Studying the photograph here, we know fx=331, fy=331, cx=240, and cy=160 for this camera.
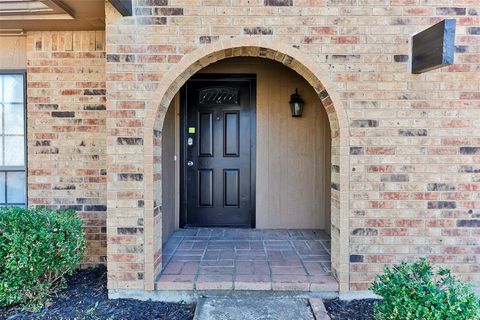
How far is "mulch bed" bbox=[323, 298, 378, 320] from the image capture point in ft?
8.07

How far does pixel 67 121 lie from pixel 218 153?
183 cm

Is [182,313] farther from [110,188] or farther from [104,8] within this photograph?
[104,8]

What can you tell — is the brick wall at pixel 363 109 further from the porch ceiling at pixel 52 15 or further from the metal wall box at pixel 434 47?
the porch ceiling at pixel 52 15

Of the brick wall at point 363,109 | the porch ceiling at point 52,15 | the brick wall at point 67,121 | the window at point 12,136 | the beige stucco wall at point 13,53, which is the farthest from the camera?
the window at point 12,136

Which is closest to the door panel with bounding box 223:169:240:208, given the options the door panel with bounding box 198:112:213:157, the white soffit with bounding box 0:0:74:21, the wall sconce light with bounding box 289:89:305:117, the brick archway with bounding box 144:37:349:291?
the door panel with bounding box 198:112:213:157

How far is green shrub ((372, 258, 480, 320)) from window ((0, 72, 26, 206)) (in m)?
3.65

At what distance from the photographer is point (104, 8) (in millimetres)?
2805

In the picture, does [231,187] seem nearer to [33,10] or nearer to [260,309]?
[260,309]

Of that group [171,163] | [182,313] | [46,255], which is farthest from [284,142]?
[46,255]

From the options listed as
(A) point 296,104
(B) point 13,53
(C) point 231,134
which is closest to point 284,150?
(A) point 296,104

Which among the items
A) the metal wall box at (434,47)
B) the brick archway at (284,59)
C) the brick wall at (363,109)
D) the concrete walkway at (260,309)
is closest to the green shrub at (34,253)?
the brick wall at (363,109)

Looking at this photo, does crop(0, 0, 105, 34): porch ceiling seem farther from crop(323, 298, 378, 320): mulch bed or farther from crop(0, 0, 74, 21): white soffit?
crop(323, 298, 378, 320): mulch bed

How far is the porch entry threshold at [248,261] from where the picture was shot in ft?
8.83

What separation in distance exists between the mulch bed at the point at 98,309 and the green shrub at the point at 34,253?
0.30ft
